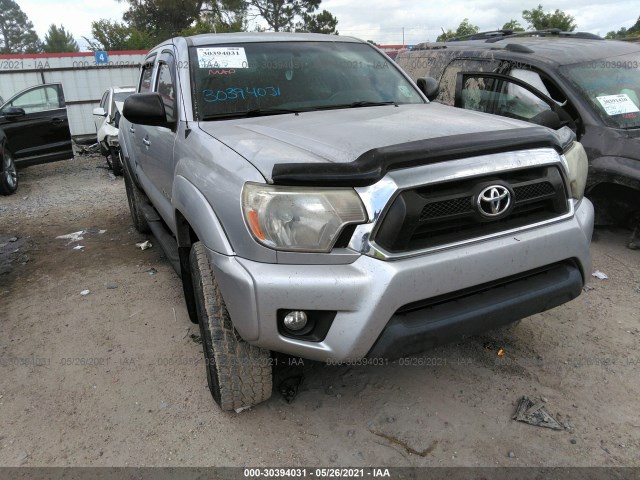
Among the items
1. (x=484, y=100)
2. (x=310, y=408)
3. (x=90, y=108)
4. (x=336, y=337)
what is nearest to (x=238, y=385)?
(x=310, y=408)

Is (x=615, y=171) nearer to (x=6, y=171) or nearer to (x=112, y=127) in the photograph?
(x=6, y=171)

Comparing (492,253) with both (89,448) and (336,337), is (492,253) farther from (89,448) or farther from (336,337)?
(89,448)

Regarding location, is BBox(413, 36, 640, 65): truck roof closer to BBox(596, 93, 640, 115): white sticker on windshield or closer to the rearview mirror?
BBox(596, 93, 640, 115): white sticker on windshield

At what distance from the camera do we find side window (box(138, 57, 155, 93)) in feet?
14.0

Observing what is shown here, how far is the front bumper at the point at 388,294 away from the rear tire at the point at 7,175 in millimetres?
7176

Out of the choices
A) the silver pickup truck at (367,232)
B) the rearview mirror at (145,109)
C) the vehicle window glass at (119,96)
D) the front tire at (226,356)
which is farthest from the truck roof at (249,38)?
the vehicle window glass at (119,96)

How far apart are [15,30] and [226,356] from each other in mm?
109324

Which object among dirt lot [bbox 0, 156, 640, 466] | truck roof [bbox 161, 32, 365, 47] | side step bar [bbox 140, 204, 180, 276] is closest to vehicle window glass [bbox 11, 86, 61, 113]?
side step bar [bbox 140, 204, 180, 276]

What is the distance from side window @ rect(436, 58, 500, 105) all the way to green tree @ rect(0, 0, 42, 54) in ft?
322

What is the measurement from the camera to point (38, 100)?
29.3ft

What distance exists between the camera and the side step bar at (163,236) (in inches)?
131

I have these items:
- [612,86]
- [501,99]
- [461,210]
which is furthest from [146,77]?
[612,86]

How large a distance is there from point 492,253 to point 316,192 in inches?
31.1

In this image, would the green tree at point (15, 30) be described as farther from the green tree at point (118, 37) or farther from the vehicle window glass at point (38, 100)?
the vehicle window glass at point (38, 100)
